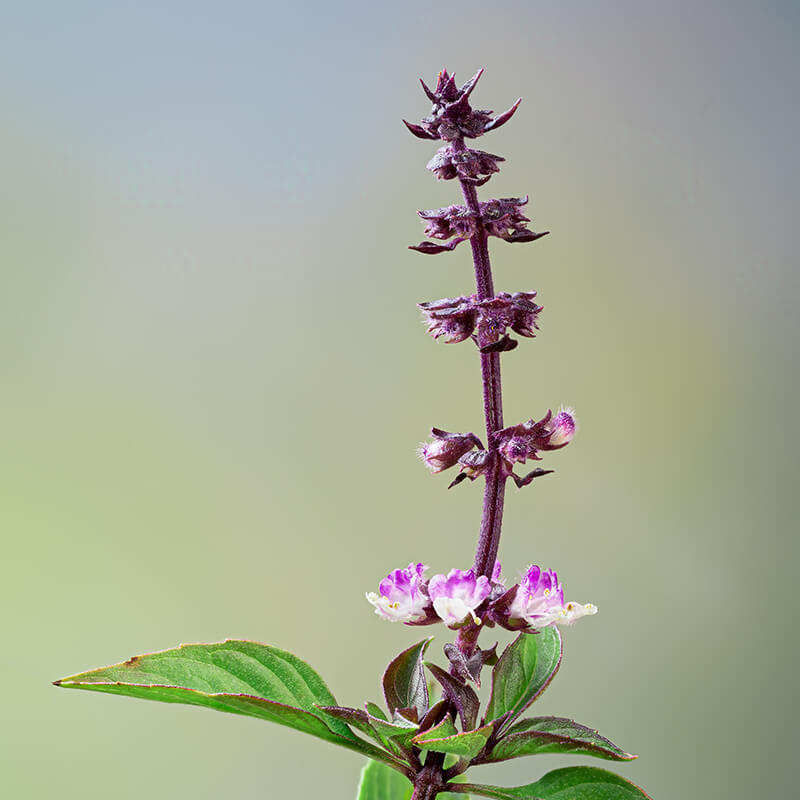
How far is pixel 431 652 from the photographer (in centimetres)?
168

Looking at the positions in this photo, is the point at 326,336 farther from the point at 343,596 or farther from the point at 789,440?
the point at 789,440

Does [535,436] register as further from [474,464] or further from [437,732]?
[437,732]

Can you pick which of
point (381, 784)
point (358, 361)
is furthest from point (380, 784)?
point (358, 361)

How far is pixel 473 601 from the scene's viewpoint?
434mm

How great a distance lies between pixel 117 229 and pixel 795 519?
1441 millimetres

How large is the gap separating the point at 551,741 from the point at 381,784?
0.18 m

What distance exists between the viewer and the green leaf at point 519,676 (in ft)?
1.59

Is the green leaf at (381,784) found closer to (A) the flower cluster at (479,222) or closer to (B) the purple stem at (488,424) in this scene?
(B) the purple stem at (488,424)

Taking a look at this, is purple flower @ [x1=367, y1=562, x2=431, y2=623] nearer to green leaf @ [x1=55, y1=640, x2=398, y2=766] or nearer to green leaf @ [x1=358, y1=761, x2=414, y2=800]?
green leaf @ [x1=55, y1=640, x2=398, y2=766]

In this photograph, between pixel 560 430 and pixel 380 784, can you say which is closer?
pixel 560 430

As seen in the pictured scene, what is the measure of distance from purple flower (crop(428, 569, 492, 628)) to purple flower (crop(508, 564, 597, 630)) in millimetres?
18

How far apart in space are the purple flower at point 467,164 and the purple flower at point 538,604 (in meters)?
0.20

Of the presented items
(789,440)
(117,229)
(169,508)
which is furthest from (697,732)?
(117,229)

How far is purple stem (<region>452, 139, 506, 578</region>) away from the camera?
455 millimetres
